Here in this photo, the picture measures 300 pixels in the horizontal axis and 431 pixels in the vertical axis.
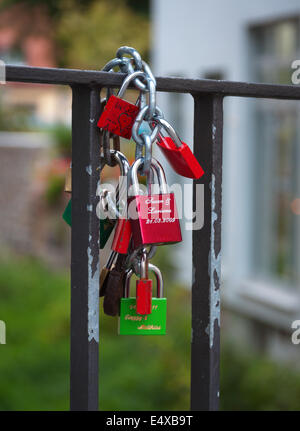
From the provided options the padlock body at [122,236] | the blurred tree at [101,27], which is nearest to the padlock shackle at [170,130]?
the padlock body at [122,236]

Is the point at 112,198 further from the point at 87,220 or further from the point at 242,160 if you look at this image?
the point at 242,160

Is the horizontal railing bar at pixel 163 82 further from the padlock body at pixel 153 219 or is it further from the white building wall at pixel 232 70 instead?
the white building wall at pixel 232 70

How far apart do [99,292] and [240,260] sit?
202 inches

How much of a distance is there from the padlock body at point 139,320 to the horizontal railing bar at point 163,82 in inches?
12.7

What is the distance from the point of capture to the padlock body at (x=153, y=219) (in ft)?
3.42

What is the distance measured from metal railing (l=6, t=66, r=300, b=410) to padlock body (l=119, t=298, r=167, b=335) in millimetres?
46

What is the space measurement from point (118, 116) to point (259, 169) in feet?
16.9

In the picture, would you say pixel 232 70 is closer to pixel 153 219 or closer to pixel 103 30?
→ pixel 153 219

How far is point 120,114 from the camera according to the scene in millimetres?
1028

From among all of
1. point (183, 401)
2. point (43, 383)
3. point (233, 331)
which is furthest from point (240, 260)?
point (43, 383)

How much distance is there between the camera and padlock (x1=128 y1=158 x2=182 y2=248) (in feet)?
3.42

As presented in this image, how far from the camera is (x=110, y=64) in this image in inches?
42.5

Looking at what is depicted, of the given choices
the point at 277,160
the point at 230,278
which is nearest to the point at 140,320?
the point at 277,160

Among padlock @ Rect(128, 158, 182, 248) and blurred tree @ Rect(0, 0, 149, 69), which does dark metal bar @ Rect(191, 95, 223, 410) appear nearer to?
padlock @ Rect(128, 158, 182, 248)
